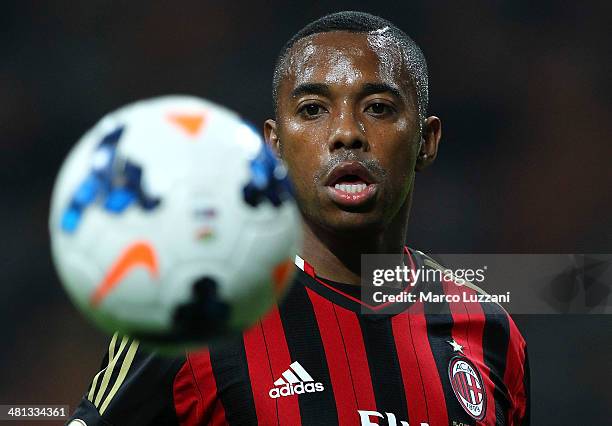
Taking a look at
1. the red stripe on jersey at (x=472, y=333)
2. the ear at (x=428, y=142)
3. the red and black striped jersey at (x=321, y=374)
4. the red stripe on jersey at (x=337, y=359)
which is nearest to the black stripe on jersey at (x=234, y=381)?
the red and black striped jersey at (x=321, y=374)

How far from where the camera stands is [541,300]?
519 centimetres

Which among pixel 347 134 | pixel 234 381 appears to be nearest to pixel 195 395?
pixel 234 381

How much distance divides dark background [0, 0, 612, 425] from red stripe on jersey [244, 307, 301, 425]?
3.40m

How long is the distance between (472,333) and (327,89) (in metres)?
0.93

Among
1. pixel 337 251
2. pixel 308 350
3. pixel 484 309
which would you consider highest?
pixel 337 251

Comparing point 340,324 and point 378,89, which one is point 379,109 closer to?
point 378,89

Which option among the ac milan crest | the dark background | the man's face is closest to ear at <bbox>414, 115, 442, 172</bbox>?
the man's face

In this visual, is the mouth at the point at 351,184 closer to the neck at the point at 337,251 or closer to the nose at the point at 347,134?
the nose at the point at 347,134

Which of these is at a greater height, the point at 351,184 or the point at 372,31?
the point at 372,31

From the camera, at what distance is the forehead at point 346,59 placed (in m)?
2.78

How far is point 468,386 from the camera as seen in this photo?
2.83 metres

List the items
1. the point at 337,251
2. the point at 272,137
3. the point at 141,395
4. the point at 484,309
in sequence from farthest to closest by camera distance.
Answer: the point at 484,309 → the point at 272,137 → the point at 337,251 → the point at 141,395

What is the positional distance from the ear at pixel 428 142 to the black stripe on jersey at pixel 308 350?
1.96 ft

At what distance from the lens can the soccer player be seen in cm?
254
